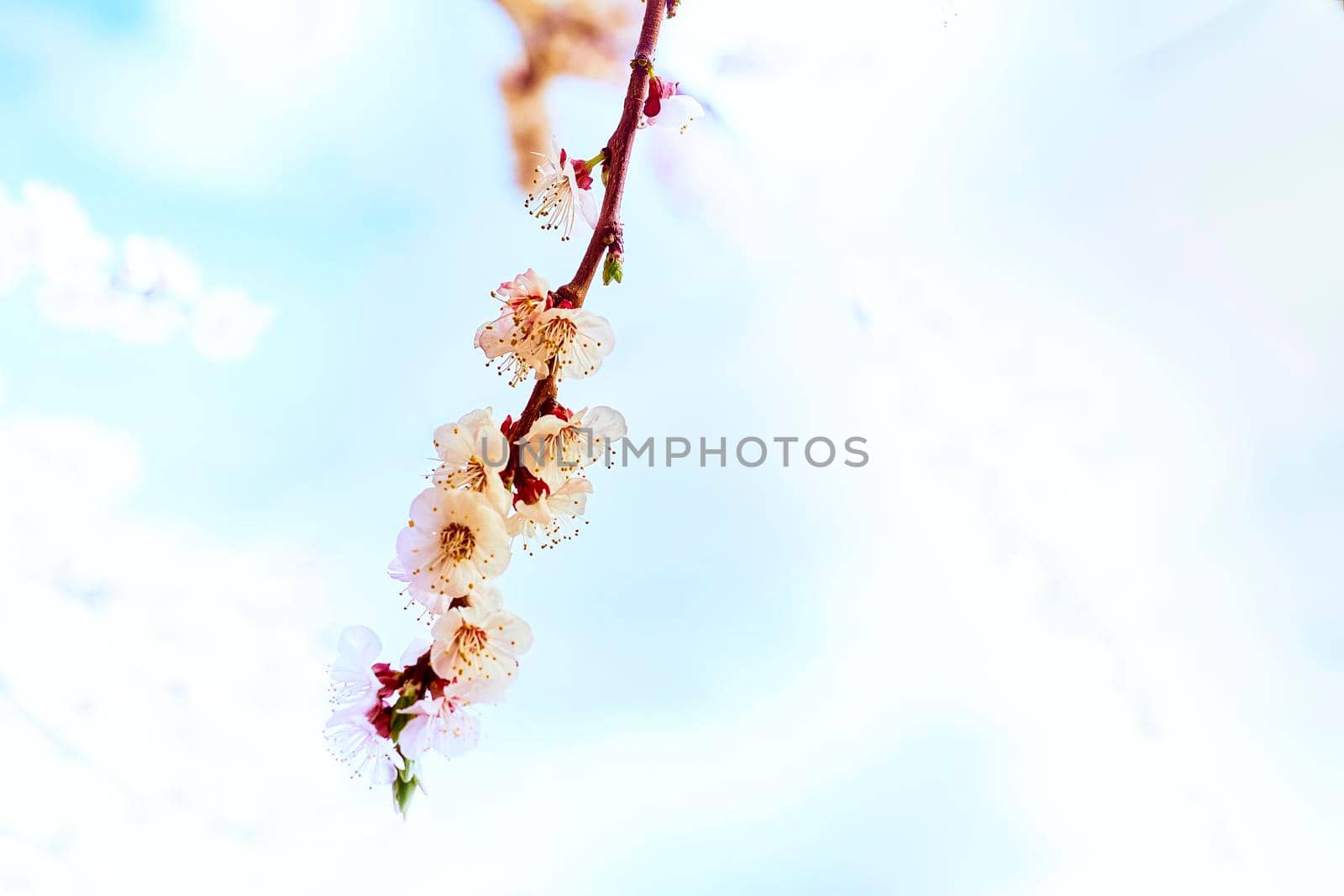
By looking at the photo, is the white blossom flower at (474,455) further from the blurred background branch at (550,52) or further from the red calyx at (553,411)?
the blurred background branch at (550,52)

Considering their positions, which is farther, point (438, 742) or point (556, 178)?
point (556, 178)

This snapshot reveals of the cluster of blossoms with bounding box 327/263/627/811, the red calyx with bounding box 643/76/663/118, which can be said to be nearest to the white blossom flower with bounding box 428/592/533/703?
the cluster of blossoms with bounding box 327/263/627/811

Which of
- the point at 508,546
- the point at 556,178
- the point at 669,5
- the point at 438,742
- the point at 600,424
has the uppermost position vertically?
the point at 669,5

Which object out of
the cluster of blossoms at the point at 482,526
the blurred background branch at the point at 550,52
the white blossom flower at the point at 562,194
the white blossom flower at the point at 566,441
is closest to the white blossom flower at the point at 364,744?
the cluster of blossoms at the point at 482,526

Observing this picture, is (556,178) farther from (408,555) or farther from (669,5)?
(408,555)

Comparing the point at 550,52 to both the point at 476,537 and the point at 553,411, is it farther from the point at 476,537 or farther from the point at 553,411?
the point at 476,537

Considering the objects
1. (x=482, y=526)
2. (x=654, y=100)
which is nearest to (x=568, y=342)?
(x=482, y=526)

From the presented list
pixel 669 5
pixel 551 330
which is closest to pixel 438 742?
pixel 551 330
